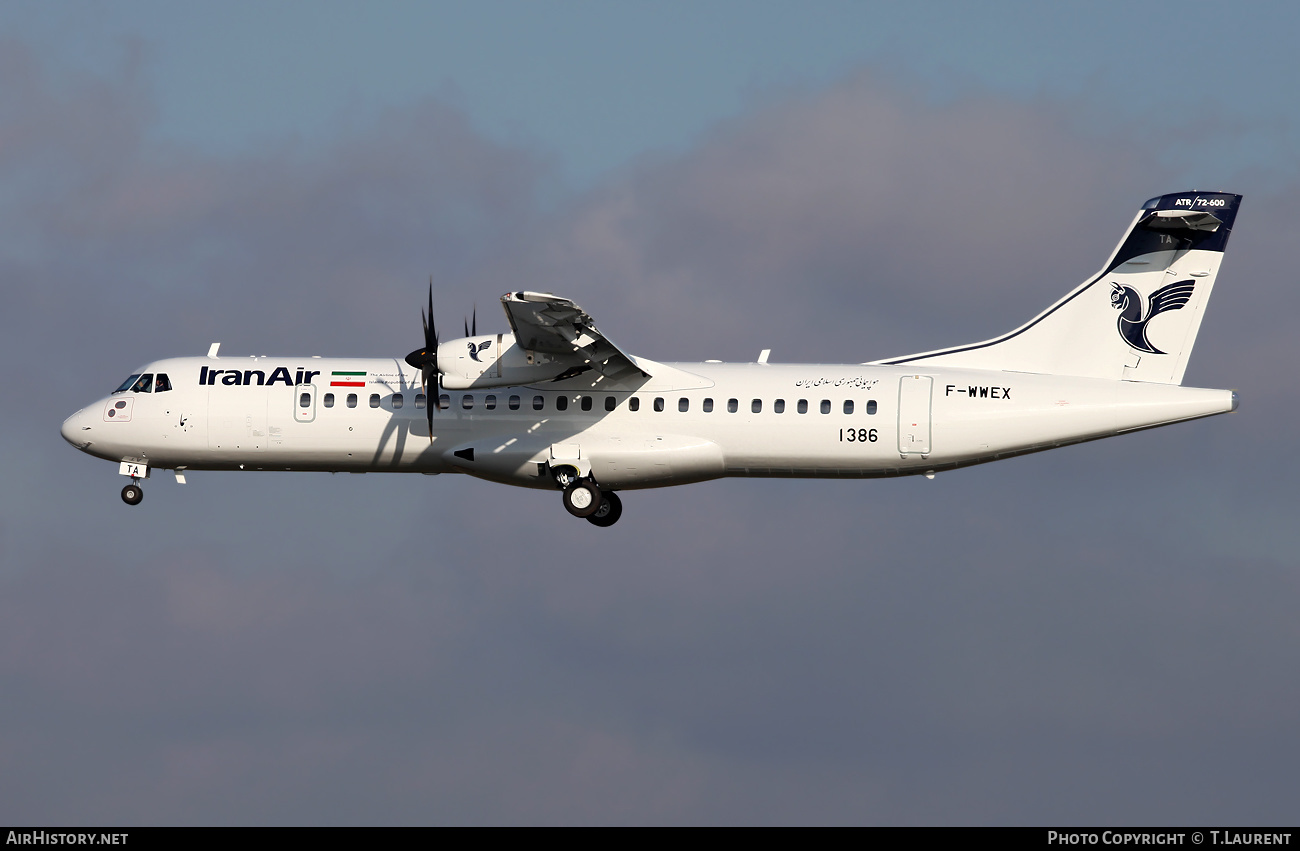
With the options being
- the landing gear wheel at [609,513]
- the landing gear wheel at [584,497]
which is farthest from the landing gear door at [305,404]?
the landing gear wheel at [609,513]

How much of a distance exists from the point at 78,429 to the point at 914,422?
16.5 meters

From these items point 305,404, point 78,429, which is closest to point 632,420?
point 305,404

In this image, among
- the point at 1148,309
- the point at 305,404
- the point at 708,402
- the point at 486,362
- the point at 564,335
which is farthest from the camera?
the point at 305,404

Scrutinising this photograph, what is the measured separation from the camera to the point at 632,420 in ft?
103

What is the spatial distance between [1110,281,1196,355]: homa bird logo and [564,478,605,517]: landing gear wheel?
10342mm

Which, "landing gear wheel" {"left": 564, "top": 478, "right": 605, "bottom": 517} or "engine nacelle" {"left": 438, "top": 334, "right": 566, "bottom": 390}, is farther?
"landing gear wheel" {"left": 564, "top": 478, "right": 605, "bottom": 517}

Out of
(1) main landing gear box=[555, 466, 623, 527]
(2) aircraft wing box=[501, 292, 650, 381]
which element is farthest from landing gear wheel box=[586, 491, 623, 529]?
(2) aircraft wing box=[501, 292, 650, 381]

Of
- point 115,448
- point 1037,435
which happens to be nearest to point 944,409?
point 1037,435

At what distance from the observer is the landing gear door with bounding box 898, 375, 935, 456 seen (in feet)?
100

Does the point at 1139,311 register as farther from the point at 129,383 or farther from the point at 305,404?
the point at 129,383

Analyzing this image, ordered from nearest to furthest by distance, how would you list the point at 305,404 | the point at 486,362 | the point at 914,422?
the point at 486,362 → the point at 914,422 → the point at 305,404

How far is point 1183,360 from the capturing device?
31.1 metres

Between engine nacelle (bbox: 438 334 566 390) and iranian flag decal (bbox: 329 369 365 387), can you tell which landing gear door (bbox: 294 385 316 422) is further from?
engine nacelle (bbox: 438 334 566 390)

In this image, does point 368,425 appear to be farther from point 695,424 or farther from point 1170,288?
point 1170,288
